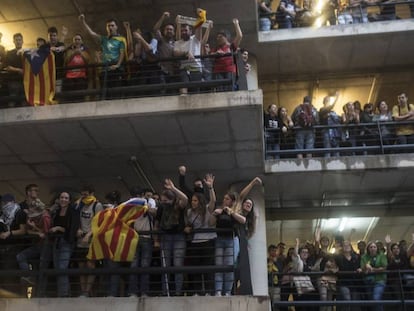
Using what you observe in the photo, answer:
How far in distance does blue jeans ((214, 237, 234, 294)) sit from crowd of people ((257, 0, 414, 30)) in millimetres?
6203

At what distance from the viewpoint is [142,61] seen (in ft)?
30.2

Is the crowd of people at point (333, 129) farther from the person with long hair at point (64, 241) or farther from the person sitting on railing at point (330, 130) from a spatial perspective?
the person with long hair at point (64, 241)

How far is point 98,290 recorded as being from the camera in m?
8.20

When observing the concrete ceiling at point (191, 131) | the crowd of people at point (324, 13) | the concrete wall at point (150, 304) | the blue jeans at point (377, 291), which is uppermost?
the crowd of people at point (324, 13)

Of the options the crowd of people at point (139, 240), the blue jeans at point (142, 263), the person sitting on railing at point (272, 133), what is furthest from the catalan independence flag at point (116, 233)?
the person sitting on railing at point (272, 133)

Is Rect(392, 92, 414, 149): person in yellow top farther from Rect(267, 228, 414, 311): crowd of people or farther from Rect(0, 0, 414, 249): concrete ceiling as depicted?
Rect(267, 228, 414, 311): crowd of people

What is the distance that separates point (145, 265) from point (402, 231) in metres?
8.14

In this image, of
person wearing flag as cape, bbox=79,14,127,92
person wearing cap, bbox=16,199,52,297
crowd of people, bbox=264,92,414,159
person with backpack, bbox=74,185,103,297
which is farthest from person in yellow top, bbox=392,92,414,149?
person wearing cap, bbox=16,199,52,297

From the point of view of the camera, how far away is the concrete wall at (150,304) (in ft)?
23.0

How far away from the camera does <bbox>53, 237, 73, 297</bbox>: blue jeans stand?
24.7ft

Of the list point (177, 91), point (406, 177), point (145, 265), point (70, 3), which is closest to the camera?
point (145, 265)

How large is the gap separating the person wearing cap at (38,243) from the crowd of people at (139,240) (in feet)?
0.05

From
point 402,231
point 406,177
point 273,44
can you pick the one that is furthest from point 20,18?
point 402,231

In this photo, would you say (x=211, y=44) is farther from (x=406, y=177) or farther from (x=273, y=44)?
(x=406, y=177)
